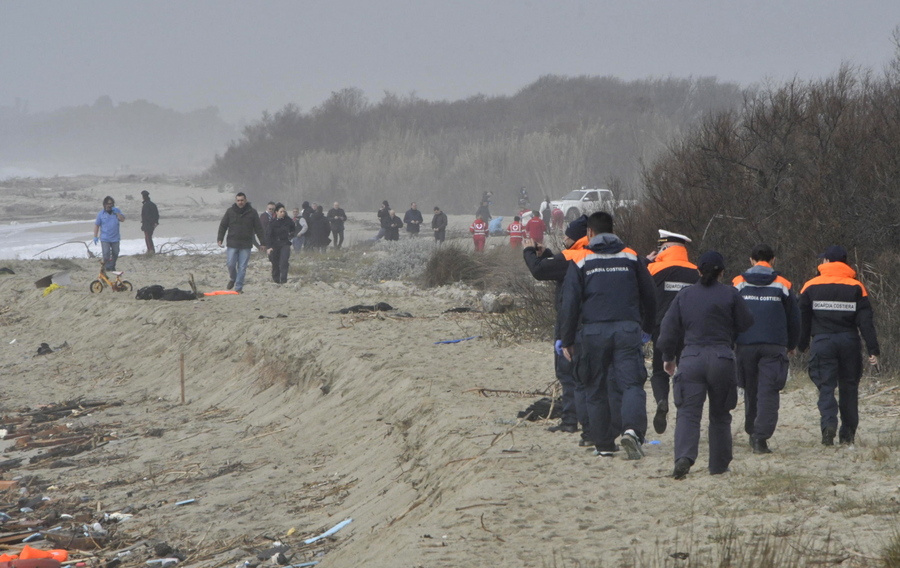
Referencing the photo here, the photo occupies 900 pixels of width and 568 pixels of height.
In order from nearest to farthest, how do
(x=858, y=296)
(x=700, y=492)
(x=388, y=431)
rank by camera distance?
1. (x=700, y=492)
2. (x=858, y=296)
3. (x=388, y=431)

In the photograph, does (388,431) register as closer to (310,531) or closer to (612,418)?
(310,531)

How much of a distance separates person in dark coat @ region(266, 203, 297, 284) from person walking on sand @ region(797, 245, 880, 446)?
A: 498 inches

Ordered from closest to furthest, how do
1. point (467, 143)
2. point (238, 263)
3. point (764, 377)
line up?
1. point (764, 377)
2. point (238, 263)
3. point (467, 143)

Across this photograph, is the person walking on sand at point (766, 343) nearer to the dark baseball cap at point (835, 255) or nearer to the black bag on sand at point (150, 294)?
the dark baseball cap at point (835, 255)

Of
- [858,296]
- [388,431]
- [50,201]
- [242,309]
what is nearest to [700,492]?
[858,296]

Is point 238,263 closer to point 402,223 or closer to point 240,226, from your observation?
point 240,226

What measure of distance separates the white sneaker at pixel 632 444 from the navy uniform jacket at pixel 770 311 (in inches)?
44.1

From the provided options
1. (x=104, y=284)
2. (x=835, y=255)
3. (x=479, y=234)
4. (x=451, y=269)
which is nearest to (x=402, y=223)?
(x=479, y=234)

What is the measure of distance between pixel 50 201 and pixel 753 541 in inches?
3083

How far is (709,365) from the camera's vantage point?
629 cm

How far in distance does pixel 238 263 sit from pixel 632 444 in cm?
1187

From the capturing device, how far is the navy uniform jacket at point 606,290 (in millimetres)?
6617

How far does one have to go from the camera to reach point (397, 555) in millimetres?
5234

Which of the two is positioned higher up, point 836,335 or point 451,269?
point 836,335
